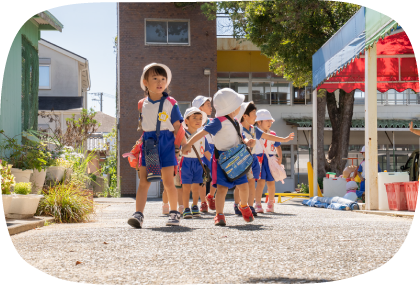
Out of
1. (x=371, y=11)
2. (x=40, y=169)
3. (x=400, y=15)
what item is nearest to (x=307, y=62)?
(x=371, y=11)

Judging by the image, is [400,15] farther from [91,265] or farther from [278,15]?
[278,15]

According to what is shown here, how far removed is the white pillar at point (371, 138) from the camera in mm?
8648

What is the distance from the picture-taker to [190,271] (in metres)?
3.00

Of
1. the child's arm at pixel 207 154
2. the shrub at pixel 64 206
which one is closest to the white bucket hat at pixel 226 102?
the child's arm at pixel 207 154

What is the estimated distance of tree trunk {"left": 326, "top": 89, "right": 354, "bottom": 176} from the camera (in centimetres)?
1748

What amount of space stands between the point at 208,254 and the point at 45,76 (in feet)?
78.6

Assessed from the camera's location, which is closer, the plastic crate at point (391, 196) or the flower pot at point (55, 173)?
the flower pot at point (55, 173)

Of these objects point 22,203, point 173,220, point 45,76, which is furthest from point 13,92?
point 45,76

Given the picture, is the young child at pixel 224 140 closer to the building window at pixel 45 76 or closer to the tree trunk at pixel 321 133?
the tree trunk at pixel 321 133

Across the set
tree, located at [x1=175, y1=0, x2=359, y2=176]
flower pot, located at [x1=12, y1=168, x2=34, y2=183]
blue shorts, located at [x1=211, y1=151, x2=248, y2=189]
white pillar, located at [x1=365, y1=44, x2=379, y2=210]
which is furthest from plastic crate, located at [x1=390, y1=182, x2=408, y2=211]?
tree, located at [x1=175, y1=0, x2=359, y2=176]

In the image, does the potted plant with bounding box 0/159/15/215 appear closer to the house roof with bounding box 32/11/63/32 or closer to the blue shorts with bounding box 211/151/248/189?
the blue shorts with bounding box 211/151/248/189

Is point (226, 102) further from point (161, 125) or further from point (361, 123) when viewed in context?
point (361, 123)

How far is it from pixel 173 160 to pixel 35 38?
290 inches

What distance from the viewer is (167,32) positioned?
71.2 ft
